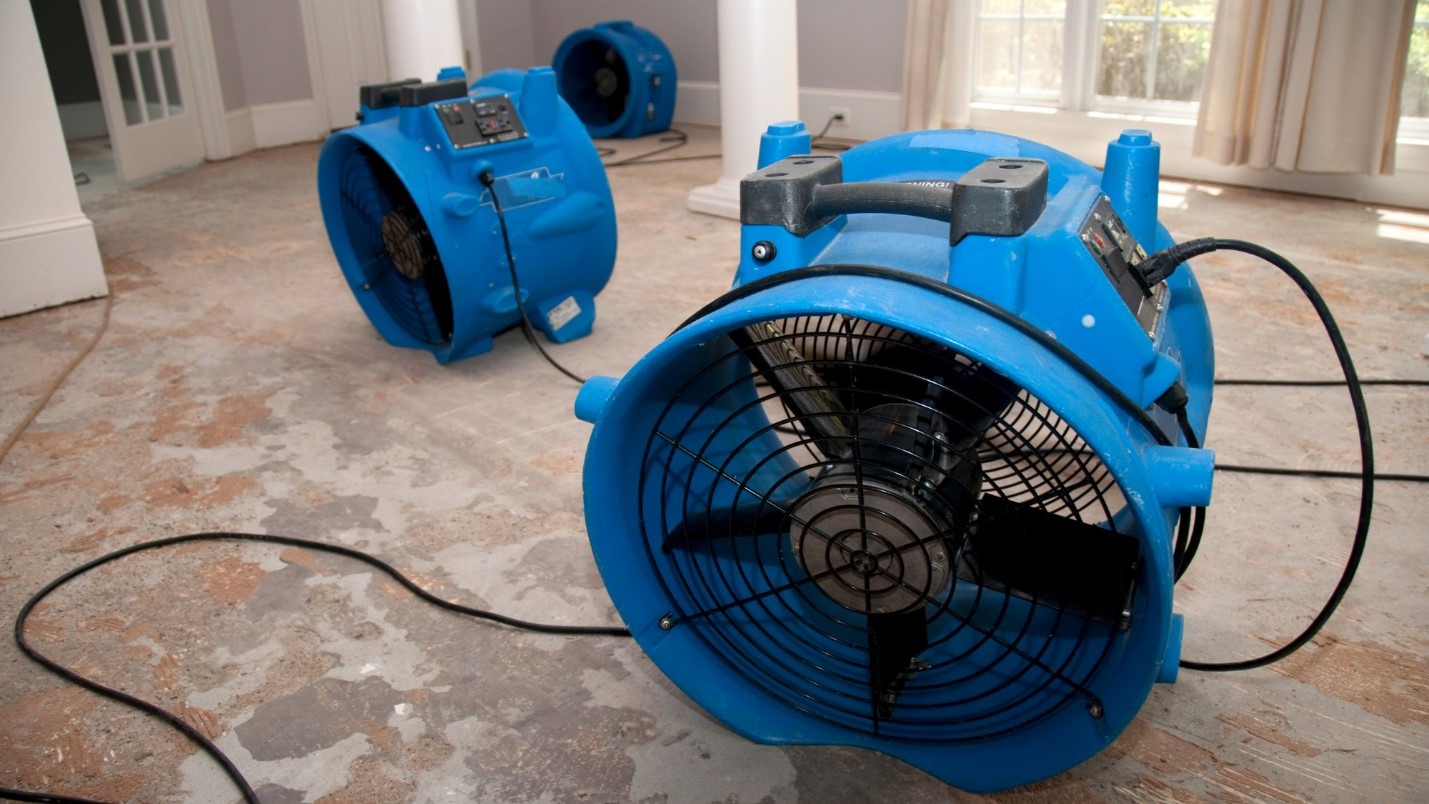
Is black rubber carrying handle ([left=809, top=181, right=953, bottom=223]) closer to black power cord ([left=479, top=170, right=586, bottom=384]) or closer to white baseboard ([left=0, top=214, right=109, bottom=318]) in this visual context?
black power cord ([left=479, top=170, right=586, bottom=384])

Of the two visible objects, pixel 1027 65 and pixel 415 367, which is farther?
pixel 1027 65

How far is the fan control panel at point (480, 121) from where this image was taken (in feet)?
7.14

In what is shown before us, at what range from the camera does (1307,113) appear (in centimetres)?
338

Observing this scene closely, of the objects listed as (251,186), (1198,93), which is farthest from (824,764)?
(251,186)

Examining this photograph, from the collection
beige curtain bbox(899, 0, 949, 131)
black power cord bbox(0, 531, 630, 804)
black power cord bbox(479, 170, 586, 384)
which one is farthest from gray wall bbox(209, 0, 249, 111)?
black power cord bbox(0, 531, 630, 804)

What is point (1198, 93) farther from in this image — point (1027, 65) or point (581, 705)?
point (581, 705)

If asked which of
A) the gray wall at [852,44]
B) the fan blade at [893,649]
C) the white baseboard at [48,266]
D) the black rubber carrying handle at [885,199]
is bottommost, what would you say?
the fan blade at [893,649]

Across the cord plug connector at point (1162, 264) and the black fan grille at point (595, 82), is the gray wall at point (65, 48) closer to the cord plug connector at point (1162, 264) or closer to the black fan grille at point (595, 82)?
the black fan grille at point (595, 82)

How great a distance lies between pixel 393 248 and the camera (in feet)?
7.63

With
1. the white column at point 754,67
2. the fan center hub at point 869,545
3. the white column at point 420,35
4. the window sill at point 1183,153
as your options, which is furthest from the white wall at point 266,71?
the fan center hub at point 869,545

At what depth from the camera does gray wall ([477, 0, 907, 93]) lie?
469 centimetres

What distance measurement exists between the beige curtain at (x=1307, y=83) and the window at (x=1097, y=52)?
12.9 inches

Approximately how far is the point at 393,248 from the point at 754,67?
1.52 m

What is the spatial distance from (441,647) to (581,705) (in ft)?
0.80
